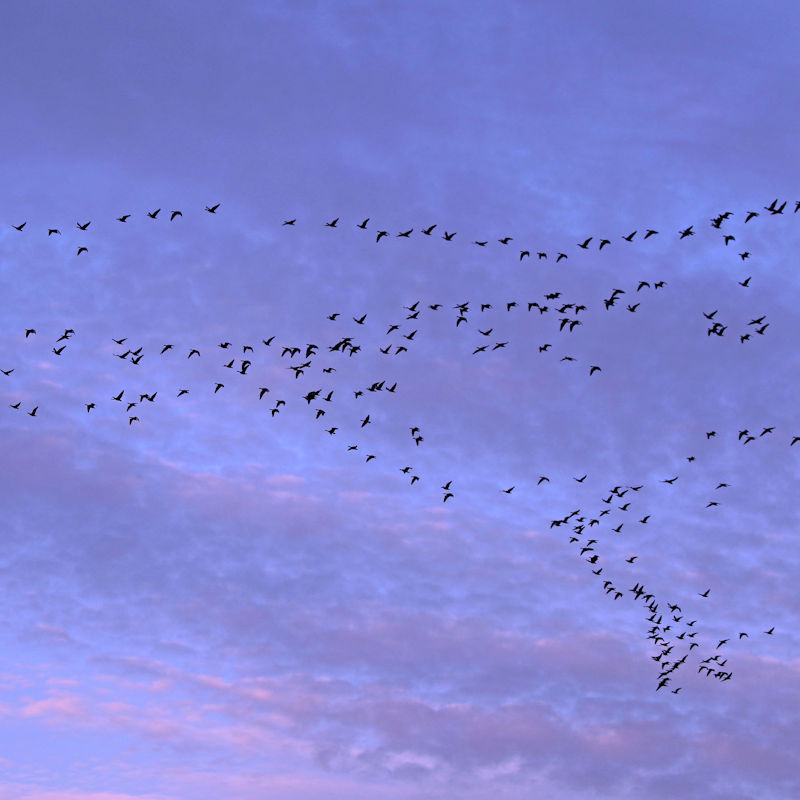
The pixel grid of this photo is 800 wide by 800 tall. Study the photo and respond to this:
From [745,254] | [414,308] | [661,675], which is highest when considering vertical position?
[745,254]

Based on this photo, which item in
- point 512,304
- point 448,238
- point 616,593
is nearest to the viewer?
point 448,238

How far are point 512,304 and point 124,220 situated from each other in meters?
26.4

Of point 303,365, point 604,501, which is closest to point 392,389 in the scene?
point 303,365

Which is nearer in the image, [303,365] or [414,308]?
[414,308]

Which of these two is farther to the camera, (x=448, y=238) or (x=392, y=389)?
(x=392, y=389)

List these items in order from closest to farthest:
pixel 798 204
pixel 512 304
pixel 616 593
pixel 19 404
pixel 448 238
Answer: pixel 798 204 → pixel 448 238 → pixel 512 304 → pixel 19 404 → pixel 616 593

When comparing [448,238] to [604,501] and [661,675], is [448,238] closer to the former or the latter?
[604,501]

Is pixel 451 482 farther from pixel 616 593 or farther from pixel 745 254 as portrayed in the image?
pixel 745 254

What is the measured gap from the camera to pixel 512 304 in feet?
260

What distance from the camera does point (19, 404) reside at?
3423 inches

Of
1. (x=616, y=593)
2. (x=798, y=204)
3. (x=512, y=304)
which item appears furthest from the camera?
(x=616, y=593)

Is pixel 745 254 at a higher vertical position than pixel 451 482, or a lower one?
higher

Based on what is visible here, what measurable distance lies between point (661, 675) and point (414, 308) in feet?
164

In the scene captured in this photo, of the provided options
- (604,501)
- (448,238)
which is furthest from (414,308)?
(604,501)
